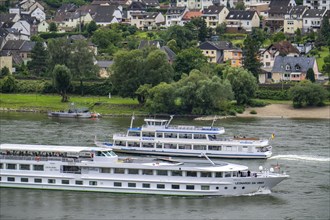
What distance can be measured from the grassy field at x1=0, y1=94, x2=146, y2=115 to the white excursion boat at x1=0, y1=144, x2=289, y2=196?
3154 centimetres

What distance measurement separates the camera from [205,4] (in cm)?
13888

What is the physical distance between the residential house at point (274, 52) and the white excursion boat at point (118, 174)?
4994cm

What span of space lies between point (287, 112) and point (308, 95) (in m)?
2.85

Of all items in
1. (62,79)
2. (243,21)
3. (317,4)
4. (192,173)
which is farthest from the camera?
(317,4)

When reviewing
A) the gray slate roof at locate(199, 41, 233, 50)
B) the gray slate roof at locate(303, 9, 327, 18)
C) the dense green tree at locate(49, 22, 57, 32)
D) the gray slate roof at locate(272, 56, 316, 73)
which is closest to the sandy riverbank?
Result: the gray slate roof at locate(272, 56, 316, 73)

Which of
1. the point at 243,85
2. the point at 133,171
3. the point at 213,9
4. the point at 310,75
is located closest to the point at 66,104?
the point at 243,85

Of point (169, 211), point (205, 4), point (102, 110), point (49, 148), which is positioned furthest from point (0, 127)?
point (205, 4)

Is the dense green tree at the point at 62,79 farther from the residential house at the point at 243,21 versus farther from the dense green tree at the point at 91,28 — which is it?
the residential house at the point at 243,21

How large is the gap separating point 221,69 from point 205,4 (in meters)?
36.6

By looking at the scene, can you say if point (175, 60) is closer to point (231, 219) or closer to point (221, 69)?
point (221, 69)

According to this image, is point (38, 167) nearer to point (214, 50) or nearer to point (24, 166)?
point (24, 166)

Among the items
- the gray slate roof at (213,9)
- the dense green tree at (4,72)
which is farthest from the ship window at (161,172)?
the gray slate roof at (213,9)

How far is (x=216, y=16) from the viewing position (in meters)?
129

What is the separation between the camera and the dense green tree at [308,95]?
94188mm
